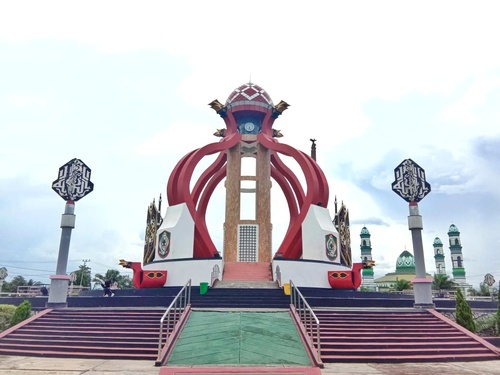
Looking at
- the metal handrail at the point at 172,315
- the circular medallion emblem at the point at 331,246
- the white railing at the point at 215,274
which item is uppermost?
the circular medallion emblem at the point at 331,246

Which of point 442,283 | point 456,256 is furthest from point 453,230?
point 442,283

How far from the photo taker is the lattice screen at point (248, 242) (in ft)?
64.3

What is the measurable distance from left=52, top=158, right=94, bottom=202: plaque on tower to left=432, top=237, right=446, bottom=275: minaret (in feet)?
192

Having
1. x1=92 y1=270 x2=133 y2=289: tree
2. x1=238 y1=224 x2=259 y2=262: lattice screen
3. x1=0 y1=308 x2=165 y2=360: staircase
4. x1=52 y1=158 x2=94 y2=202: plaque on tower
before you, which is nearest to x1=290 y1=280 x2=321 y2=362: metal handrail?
x1=0 y1=308 x2=165 y2=360: staircase

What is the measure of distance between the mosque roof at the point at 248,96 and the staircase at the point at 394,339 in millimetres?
14345

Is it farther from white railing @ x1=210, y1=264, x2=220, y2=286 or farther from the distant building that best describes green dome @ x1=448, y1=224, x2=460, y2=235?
white railing @ x1=210, y1=264, x2=220, y2=286

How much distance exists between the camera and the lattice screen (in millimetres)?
19609

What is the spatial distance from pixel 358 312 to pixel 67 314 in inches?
323

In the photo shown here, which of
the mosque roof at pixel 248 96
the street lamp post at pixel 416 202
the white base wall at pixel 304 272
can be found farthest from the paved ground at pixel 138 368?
the mosque roof at pixel 248 96

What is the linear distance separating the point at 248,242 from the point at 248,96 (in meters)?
8.40

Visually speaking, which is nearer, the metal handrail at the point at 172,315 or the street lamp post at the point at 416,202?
the metal handrail at the point at 172,315

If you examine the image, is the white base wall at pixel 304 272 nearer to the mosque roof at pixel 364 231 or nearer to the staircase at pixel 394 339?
the staircase at pixel 394 339

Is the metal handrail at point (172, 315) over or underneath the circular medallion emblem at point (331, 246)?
underneath

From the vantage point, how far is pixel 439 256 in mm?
59031
